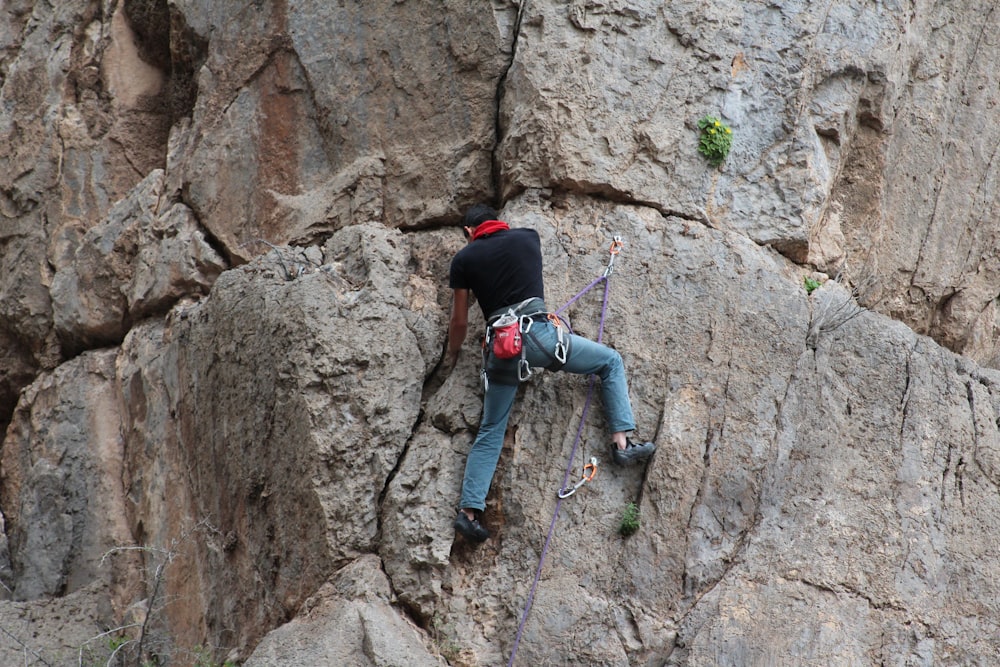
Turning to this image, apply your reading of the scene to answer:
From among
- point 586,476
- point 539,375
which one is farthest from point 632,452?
point 539,375

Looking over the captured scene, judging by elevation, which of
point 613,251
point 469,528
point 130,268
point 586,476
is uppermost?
point 613,251

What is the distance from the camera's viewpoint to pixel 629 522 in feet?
26.6

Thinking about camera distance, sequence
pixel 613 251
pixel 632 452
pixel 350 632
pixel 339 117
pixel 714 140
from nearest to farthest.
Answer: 1. pixel 350 632
2. pixel 632 452
3. pixel 613 251
4. pixel 714 140
5. pixel 339 117

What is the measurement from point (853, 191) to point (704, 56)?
68.6 inches

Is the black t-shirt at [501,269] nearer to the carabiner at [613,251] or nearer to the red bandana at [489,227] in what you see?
the red bandana at [489,227]

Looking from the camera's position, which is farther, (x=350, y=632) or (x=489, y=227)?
(x=489, y=227)

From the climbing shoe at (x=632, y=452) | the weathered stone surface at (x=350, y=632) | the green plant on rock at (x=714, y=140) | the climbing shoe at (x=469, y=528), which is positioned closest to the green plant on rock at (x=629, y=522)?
the climbing shoe at (x=632, y=452)

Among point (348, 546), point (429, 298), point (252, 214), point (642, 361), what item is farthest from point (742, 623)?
point (252, 214)

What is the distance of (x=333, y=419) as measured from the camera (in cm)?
852

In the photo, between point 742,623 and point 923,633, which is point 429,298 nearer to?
point 742,623

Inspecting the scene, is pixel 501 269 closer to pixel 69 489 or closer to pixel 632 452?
pixel 632 452

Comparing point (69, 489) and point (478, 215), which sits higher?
point (478, 215)

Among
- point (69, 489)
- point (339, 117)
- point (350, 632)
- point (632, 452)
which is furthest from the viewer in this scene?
point (69, 489)

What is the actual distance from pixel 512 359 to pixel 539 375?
53cm
